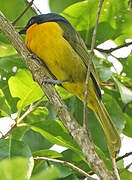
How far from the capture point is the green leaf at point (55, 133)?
105 inches

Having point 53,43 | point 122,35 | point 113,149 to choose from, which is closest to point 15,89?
point 53,43

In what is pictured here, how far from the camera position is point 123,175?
113 inches

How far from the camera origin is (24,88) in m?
2.94

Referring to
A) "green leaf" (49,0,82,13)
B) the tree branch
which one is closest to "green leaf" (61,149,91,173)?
the tree branch

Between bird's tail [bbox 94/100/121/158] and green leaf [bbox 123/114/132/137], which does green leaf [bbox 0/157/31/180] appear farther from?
green leaf [bbox 123/114/132/137]

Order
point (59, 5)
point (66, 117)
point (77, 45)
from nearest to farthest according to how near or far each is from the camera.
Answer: point (66, 117) → point (77, 45) → point (59, 5)

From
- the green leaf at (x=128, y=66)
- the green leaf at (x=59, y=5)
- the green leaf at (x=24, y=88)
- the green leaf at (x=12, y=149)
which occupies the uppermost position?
the green leaf at (x=59, y=5)

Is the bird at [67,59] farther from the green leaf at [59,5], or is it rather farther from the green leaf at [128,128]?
the green leaf at [128,128]

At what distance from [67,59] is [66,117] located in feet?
3.84

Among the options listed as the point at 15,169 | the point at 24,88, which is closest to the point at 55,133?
the point at 24,88

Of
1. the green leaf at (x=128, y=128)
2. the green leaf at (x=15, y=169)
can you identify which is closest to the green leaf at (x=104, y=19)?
the green leaf at (x=128, y=128)

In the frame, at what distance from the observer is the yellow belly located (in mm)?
3000

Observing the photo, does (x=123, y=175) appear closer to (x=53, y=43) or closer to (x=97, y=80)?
(x=97, y=80)

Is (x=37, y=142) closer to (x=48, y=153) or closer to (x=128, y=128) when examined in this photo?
(x=48, y=153)
